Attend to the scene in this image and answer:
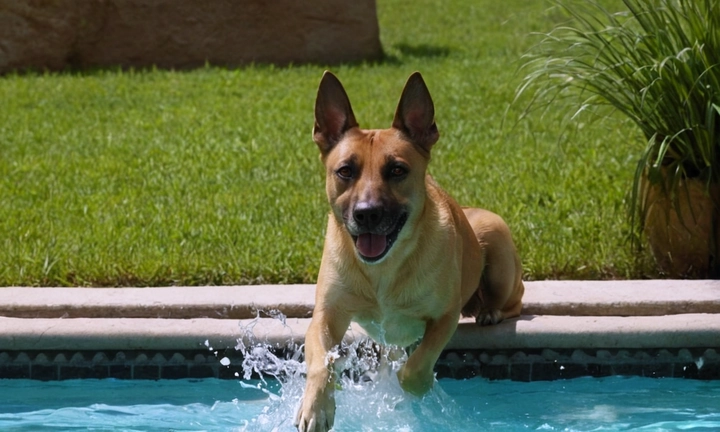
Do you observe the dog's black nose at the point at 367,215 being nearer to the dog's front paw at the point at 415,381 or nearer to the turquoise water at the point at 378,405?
the dog's front paw at the point at 415,381

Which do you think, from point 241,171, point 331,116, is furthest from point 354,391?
point 241,171

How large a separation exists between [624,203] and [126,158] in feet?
14.9

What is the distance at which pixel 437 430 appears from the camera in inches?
200

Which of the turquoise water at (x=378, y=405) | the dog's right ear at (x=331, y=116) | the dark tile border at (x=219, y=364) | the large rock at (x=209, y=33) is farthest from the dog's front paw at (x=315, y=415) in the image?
the large rock at (x=209, y=33)

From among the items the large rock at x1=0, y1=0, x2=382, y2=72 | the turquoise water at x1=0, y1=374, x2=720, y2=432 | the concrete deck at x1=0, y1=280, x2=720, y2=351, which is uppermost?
the large rock at x1=0, y1=0, x2=382, y2=72

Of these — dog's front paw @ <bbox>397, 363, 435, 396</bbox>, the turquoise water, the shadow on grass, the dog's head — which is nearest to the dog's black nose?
the dog's head

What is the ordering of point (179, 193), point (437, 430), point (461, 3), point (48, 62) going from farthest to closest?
point (461, 3) < point (48, 62) < point (179, 193) < point (437, 430)

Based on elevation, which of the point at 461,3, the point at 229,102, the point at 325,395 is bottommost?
the point at 325,395

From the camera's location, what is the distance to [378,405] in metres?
5.25

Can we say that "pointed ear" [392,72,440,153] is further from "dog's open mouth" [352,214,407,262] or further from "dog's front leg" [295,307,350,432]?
"dog's front leg" [295,307,350,432]

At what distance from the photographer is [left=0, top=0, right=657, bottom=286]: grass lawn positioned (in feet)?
21.8

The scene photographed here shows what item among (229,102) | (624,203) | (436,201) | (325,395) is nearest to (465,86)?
(229,102)

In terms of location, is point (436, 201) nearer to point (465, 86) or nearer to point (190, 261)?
point (190, 261)

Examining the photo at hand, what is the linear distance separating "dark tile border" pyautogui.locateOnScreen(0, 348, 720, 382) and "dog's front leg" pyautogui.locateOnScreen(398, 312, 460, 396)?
64 centimetres
